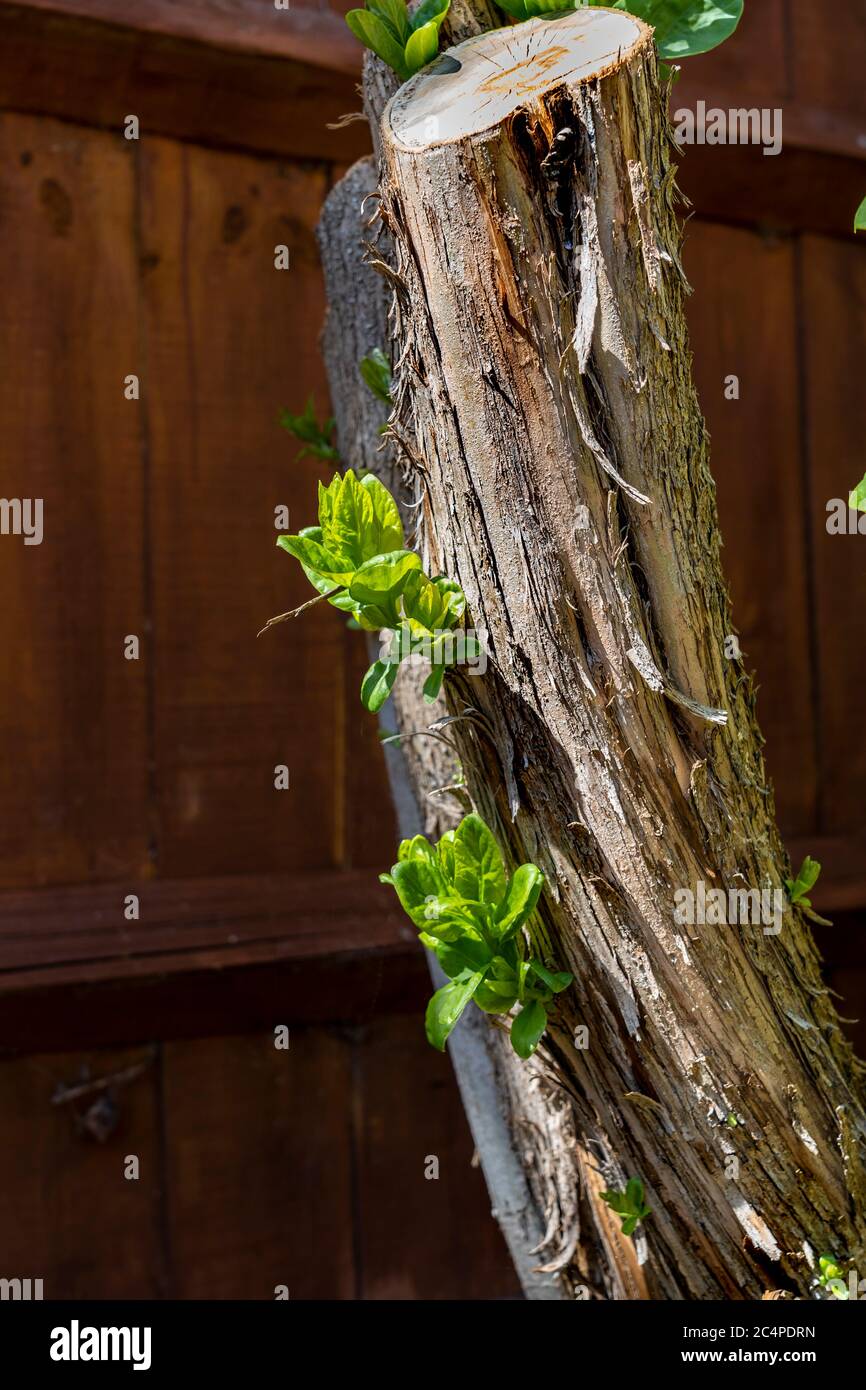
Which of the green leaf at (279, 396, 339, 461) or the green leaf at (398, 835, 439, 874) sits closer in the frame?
the green leaf at (398, 835, 439, 874)

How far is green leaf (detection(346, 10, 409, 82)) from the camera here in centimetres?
109

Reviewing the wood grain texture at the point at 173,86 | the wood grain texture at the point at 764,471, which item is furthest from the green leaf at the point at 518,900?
the wood grain texture at the point at 764,471

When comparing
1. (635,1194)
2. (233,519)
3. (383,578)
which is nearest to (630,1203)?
(635,1194)

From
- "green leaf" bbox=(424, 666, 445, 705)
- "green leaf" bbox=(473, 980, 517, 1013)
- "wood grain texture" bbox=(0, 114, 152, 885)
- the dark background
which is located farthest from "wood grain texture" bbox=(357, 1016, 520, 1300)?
"green leaf" bbox=(424, 666, 445, 705)

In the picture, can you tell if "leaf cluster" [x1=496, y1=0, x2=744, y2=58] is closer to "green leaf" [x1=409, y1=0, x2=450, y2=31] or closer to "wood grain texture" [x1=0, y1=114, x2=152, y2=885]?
"green leaf" [x1=409, y1=0, x2=450, y2=31]

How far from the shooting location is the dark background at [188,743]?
6.12 ft

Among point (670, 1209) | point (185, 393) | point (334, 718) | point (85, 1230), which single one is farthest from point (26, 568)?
point (670, 1209)

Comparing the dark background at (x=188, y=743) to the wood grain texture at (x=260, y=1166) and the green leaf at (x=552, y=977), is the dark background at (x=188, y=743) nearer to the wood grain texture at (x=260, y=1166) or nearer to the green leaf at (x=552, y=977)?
the wood grain texture at (x=260, y=1166)

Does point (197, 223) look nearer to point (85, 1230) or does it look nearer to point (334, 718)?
point (334, 718)

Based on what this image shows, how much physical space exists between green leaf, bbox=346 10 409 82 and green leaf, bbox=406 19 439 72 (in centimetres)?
1

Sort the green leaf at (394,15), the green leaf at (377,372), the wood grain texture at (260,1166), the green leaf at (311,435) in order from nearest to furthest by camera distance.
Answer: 1. the green leaf at (394,15)
2. the green leaf at (377,372)
3. the green leaf at (311,435)
4. the wood grain texture at (260,1166)

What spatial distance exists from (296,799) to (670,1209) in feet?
3.46

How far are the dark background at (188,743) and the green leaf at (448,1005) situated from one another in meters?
0.95

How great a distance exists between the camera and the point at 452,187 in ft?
3.27
